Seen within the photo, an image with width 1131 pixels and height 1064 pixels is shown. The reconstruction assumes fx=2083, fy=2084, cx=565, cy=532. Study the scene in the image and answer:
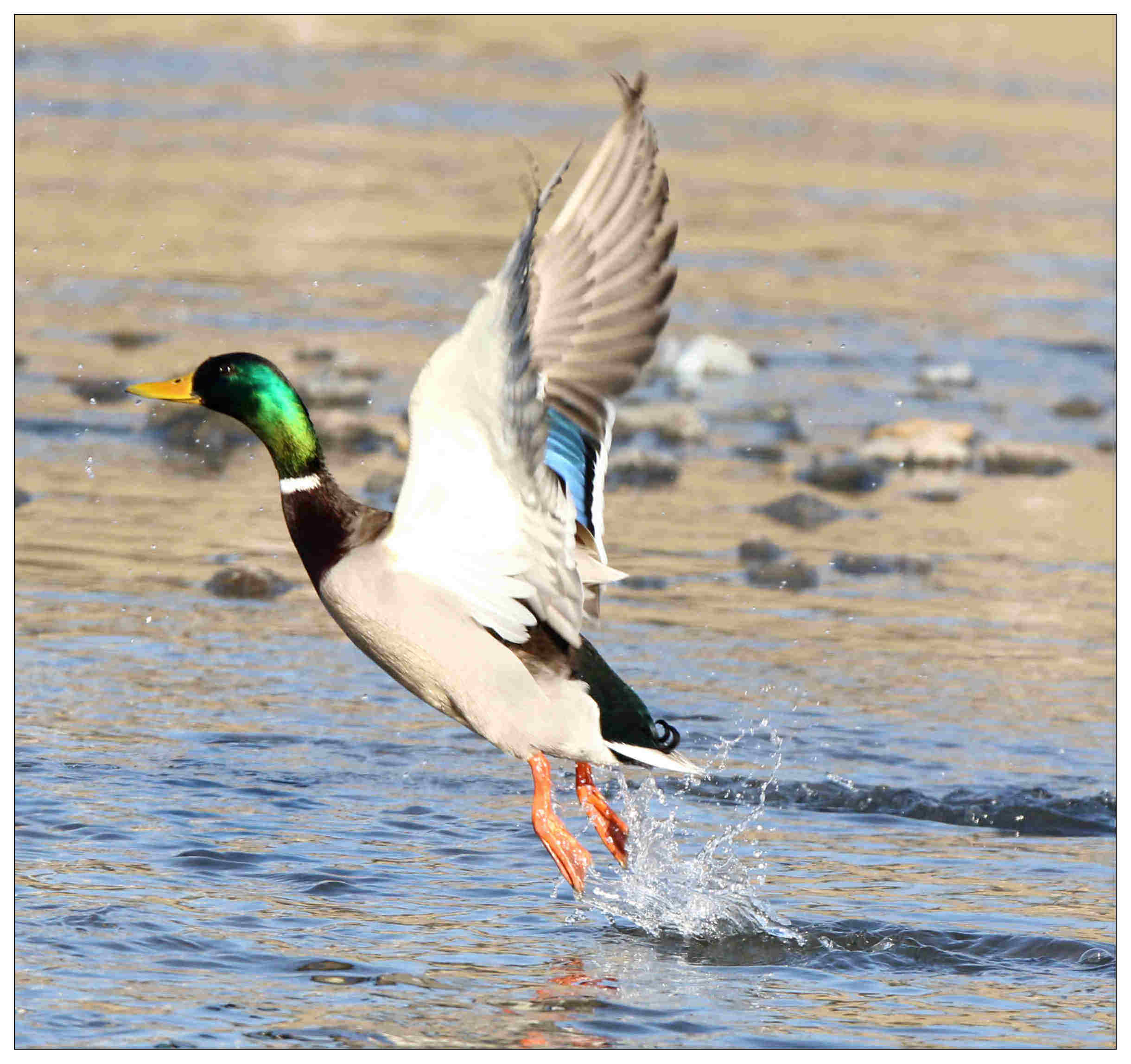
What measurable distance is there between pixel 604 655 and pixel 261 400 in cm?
214

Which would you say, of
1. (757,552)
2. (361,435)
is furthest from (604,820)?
(361,435)

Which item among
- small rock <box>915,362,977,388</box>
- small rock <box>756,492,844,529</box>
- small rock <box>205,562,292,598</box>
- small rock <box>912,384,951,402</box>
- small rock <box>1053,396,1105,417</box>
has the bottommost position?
small rock <box>205,562,292,598</box>

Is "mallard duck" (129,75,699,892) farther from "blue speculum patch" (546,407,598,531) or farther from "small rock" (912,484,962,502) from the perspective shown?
"small rock" (912,484,962,502)

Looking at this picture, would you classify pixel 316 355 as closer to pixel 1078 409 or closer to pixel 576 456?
pixel 1078 409

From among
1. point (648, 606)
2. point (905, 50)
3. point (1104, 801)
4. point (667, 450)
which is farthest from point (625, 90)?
point (905, 50)

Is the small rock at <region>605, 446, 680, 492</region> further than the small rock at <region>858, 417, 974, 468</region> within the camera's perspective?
No

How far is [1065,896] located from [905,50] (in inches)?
738

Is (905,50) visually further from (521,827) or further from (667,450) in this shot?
(521,827)

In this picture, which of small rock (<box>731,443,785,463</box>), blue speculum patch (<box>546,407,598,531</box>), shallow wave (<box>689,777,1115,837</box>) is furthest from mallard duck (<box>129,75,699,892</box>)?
small rock (<box>731,443,785,463</box>)

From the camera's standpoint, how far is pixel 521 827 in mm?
5914

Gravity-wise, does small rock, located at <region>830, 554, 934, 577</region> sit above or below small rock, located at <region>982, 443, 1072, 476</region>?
below

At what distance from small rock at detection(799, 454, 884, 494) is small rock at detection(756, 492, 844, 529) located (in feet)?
1.62

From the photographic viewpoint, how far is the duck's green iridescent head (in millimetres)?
5594

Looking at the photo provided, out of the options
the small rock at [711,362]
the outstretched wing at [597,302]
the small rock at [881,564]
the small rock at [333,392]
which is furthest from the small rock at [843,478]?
the outstretched wing at [597,302]
